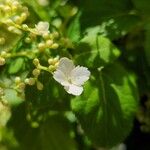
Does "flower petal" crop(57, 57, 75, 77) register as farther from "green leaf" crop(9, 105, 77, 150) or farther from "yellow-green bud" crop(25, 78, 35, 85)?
"green leaf" crop(9, 105, 77, 150)

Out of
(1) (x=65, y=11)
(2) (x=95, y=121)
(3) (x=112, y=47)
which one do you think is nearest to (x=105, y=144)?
(2) (x=95, y=121)

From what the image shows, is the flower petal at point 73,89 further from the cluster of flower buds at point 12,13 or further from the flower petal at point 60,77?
the cluster of flower buds at point 12,13

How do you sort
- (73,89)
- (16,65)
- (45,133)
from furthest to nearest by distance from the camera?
(45,133), (16,65), (73,89)

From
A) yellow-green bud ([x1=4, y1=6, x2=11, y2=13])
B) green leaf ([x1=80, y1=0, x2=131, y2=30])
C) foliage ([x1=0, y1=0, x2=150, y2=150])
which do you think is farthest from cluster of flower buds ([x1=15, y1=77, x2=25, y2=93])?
green leaf ([x1=80, y1=0, x2=131, y2=30])

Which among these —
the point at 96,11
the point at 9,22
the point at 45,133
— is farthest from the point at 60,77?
the point at 45,133

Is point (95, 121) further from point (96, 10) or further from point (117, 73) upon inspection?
point (96, 10)

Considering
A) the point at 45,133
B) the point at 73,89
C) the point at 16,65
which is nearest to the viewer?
the point at 73,89

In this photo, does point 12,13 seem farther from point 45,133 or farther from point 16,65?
point 45,133

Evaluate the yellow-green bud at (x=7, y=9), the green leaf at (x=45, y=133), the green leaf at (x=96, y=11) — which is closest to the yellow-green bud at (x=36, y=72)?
the yellow-green bud at (x=7, y=9)
